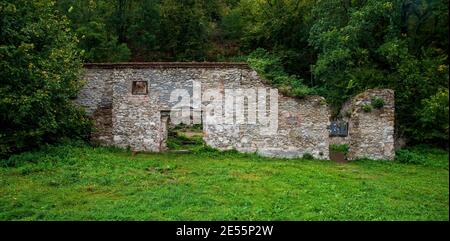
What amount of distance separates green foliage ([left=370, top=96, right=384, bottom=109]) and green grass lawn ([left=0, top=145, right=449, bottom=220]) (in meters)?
2.24

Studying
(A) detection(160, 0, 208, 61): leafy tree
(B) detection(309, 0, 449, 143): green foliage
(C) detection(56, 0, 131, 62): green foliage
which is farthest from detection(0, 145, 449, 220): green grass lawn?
(A) detection(160, 0, 208, 61): leafy tree

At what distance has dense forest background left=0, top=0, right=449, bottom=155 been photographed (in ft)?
50.4

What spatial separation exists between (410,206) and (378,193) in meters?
1.30

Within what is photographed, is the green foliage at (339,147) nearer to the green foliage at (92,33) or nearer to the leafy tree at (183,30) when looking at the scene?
the leafy tree at (183,30)

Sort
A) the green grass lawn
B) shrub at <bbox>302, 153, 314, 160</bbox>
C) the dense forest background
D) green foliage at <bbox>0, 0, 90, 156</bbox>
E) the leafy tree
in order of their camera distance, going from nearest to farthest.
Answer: the green grass lawn < green foliage at <bbox>0, 0, 90, 156</bbox> < the dense forest background < shrub at <bbox>302, 153, 314, 160</bbox> < the leafy tree

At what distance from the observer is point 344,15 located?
22172mm

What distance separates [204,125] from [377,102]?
684 centimetres

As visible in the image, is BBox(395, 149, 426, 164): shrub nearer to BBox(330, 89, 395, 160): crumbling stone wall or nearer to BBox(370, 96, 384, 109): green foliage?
BBox(330, 89, 395, 160): crumbling stone wall

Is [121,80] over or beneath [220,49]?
beneath

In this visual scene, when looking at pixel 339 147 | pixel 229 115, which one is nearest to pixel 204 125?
pixel 229 115

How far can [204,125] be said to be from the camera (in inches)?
693

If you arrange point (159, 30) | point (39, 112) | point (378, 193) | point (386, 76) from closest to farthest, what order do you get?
point (378, 193), point (39, 112), point (386, 76), point (159, 30)
